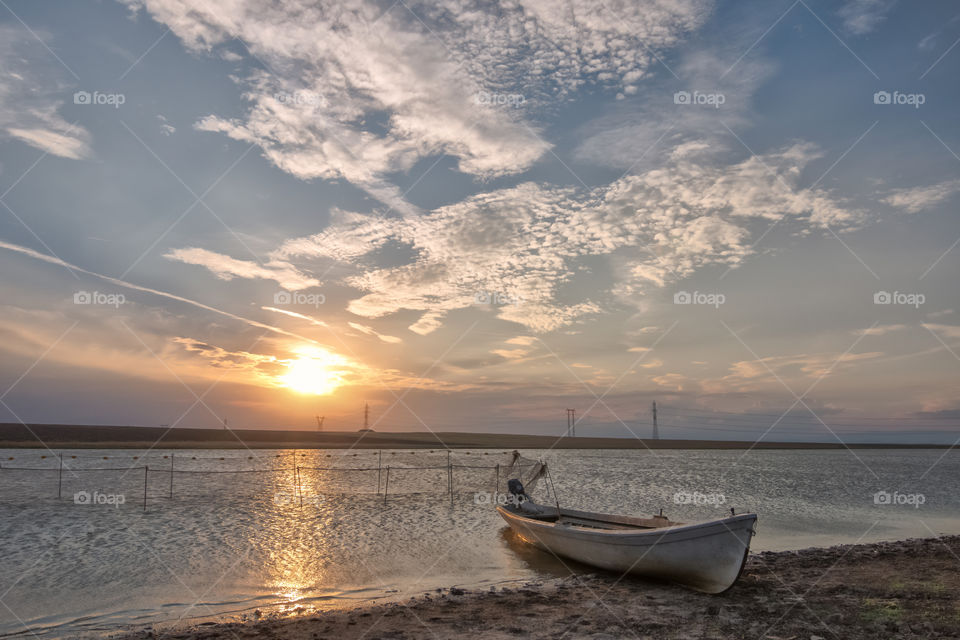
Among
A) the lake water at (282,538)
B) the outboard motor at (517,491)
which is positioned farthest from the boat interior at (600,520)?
the lake water at (282,538)

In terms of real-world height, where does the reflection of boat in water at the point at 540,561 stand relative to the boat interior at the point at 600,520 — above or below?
below

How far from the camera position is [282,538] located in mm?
20406

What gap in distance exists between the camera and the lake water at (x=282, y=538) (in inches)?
509

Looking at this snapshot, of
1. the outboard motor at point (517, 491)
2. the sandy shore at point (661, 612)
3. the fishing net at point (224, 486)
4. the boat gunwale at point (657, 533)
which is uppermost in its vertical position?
the boat gunwale at point (657, 533)

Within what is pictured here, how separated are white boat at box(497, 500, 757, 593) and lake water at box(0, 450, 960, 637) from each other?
1.21 metres

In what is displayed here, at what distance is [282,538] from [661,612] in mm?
14561

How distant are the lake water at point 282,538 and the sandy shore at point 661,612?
5.48 feet

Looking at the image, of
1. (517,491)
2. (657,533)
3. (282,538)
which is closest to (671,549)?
(657,533)

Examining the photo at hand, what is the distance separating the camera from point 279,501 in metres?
31.5

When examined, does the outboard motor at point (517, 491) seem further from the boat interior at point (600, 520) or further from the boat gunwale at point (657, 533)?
the boat gunwale at point (657, 533)

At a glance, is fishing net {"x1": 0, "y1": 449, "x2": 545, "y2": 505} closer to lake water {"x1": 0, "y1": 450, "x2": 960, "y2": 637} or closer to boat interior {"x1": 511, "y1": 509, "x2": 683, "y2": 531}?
lake water {"x1": 0, "y1": 450, "x2": 960, "y2": 637}

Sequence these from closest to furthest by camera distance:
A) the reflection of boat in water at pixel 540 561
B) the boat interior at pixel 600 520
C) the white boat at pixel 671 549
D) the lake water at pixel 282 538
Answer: the white boat at pixel 671 549 < the lake water at pixel 282 538 < the reflection of boat in water at pixel 540 561 < the boat interior at pixel 600 520

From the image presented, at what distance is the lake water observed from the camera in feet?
42.4

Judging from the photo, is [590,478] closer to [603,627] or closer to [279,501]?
[279,501]
